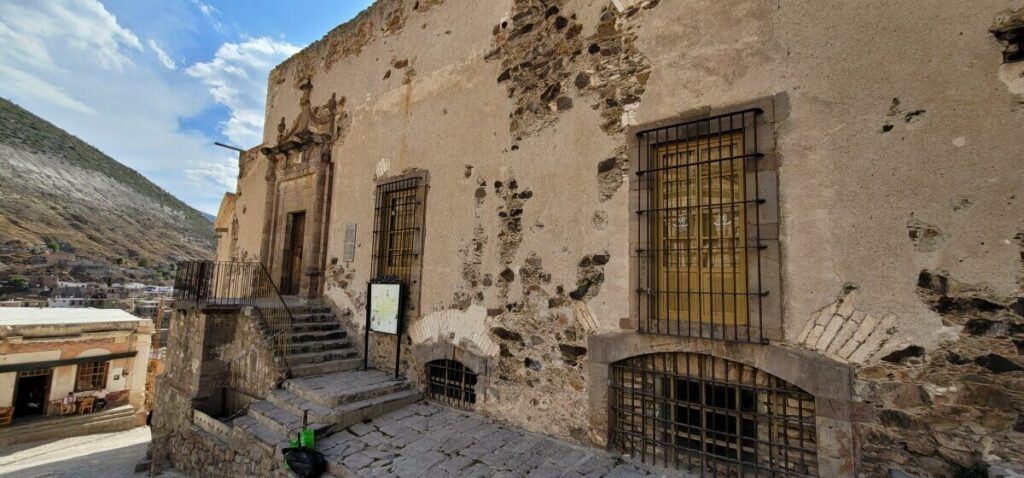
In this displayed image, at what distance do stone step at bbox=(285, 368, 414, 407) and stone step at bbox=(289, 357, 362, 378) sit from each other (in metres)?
0.11

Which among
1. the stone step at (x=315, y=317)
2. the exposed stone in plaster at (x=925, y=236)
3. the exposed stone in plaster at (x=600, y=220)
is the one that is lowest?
the stone step at (x=315, y=317)

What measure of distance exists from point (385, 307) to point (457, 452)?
9.21 feet

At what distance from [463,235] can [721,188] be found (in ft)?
11.0

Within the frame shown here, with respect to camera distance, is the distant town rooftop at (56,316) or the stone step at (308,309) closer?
the stone step at (308,309)

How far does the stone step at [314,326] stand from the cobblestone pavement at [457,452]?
260cm

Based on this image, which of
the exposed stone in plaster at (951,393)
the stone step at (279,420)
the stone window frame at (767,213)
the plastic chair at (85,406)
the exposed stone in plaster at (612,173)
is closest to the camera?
the exposed stone in plaster at (951,393)

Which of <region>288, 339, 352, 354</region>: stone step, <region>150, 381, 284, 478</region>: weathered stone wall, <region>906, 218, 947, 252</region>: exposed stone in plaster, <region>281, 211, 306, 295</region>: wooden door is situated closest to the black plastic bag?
<region>150, 381, 284, 478</region>: weathered stone wall

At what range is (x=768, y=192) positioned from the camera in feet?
12.3

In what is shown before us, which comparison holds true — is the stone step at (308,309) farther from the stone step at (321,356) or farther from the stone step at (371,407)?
the stone step at (371,407)

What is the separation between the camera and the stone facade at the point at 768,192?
9.83ft

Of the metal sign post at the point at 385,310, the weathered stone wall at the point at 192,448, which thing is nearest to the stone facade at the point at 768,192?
the metal sign post at the point at 385,310

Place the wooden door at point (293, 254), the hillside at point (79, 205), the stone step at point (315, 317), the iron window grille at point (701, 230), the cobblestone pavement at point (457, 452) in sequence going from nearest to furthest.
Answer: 1. the iron window grille at point (701, 230)
2. the cobblestone pavement at point (457, 452)
3. the stone step at point (315, 317)
4. the wooden door at point (293, 254)
5. the hillside at point (79, 205)

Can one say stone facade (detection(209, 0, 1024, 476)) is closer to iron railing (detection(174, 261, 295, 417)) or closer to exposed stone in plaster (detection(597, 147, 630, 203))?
exposed stone in plaster (detection(597, 147, 630, 203))

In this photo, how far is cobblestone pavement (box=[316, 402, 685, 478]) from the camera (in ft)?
13.5
